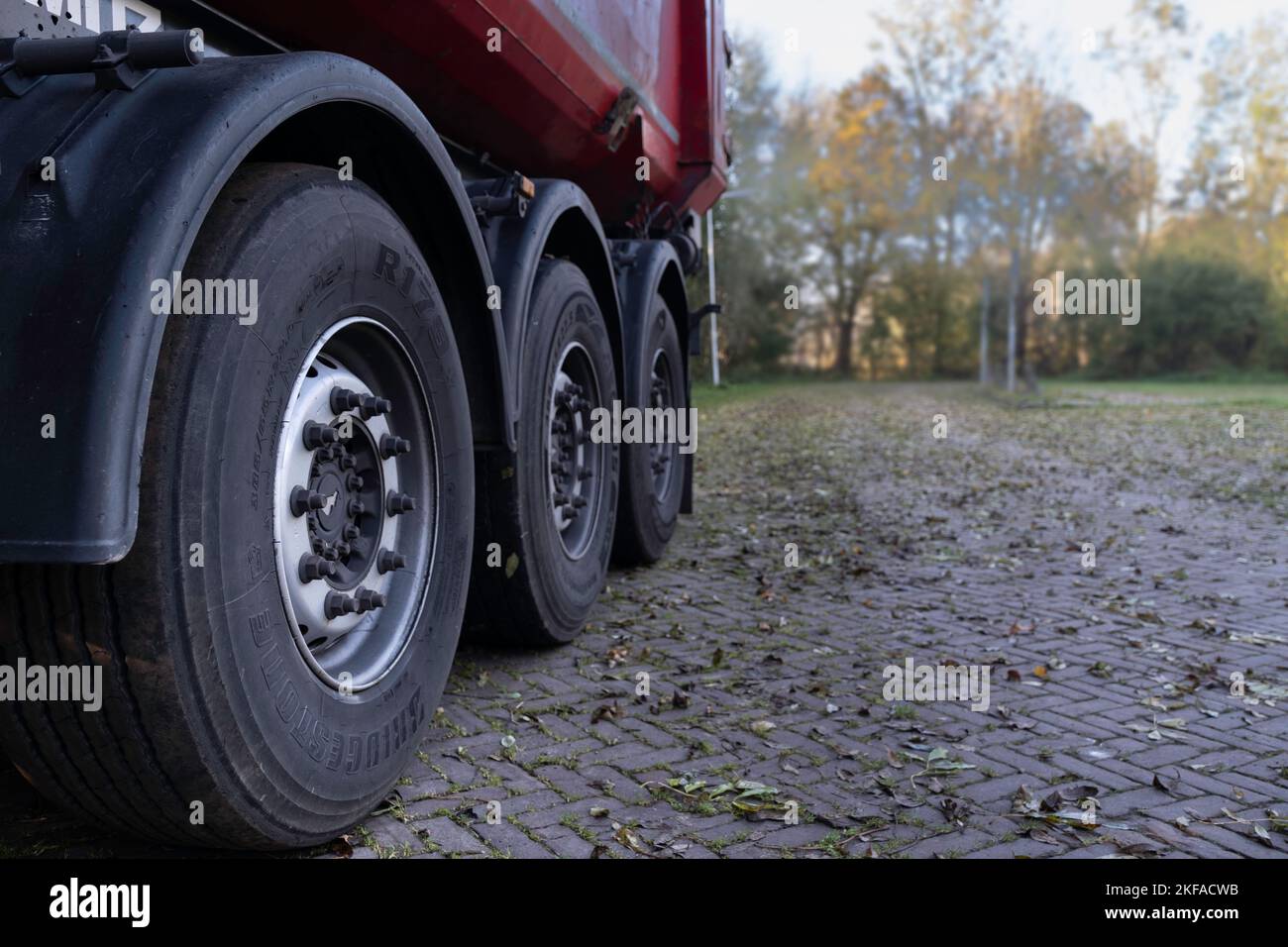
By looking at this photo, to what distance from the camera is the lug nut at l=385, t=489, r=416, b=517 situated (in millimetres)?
2867

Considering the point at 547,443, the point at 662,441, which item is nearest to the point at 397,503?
the point at 547,443

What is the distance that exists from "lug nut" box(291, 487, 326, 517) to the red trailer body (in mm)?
1114

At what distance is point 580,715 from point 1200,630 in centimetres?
280

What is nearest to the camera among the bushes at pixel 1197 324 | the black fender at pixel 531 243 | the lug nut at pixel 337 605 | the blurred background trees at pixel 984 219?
the lug nut at pixel 337 605

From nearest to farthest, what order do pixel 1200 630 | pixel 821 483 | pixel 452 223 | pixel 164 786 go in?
pixel 164 786 → pixel 452 223 → pixel 1200 630 → pixel 821 483

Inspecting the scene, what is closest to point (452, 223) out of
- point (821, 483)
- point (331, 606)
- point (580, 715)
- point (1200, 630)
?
point (331, 606)

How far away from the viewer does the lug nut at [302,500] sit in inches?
95.7

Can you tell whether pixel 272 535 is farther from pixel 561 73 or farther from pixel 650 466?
pixel 650 466

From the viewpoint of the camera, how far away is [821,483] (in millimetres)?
10164

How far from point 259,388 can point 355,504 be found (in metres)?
0.60

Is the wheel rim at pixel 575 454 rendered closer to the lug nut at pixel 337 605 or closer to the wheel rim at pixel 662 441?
the wheel rim at pixel 662 441

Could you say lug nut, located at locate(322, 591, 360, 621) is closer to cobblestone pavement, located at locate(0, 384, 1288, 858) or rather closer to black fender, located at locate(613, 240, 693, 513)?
cobblestone pavement, located at locate(0, 384, 1288, 858)

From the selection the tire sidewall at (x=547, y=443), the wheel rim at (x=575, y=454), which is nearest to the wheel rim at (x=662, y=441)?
the wheel rim at (x=575, y=454)
